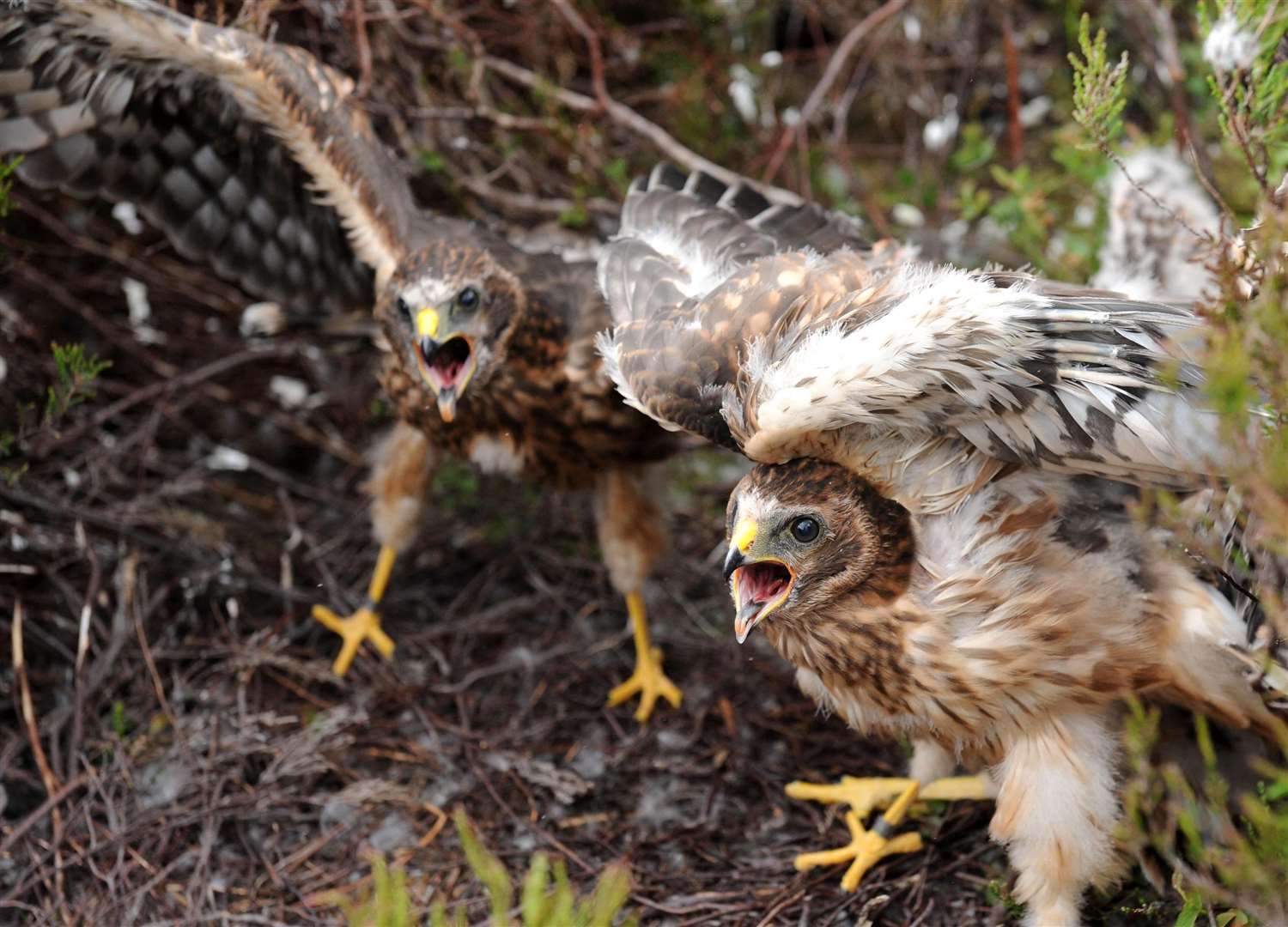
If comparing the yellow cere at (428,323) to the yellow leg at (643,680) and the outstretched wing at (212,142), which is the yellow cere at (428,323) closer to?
the outstretched wing at (212,142)

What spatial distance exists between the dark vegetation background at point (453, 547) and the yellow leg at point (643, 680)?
6cm

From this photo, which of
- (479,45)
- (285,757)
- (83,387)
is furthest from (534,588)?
(479,45)

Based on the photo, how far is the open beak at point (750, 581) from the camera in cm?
237

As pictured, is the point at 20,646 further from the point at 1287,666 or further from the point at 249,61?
the point at 1287,666

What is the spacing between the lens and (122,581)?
Result: 11.8 feet

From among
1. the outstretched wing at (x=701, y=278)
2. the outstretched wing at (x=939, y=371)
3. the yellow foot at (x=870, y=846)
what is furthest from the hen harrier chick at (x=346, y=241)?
the yellow foot at (x=870, y=846)

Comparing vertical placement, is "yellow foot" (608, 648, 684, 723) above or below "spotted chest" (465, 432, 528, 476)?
below

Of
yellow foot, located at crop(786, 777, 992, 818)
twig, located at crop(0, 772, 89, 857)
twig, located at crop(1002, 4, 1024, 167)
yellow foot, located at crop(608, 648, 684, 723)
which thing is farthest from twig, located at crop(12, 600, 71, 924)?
twig, located at crop(1002, 4, 1024, 167)

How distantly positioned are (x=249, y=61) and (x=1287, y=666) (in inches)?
111

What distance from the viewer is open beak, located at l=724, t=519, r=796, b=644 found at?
7.76 ft

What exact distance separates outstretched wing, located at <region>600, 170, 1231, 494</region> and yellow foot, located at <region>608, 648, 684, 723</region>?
3.91 ft

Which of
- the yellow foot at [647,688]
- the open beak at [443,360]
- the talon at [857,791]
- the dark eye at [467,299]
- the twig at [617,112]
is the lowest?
the yellow foot at [647,688]

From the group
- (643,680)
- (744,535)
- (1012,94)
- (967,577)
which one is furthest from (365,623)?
(1012,94)

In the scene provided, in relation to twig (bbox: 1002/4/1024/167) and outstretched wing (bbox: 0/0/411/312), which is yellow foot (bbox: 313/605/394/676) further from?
twig (bbox: 1002/4/1024/167)
